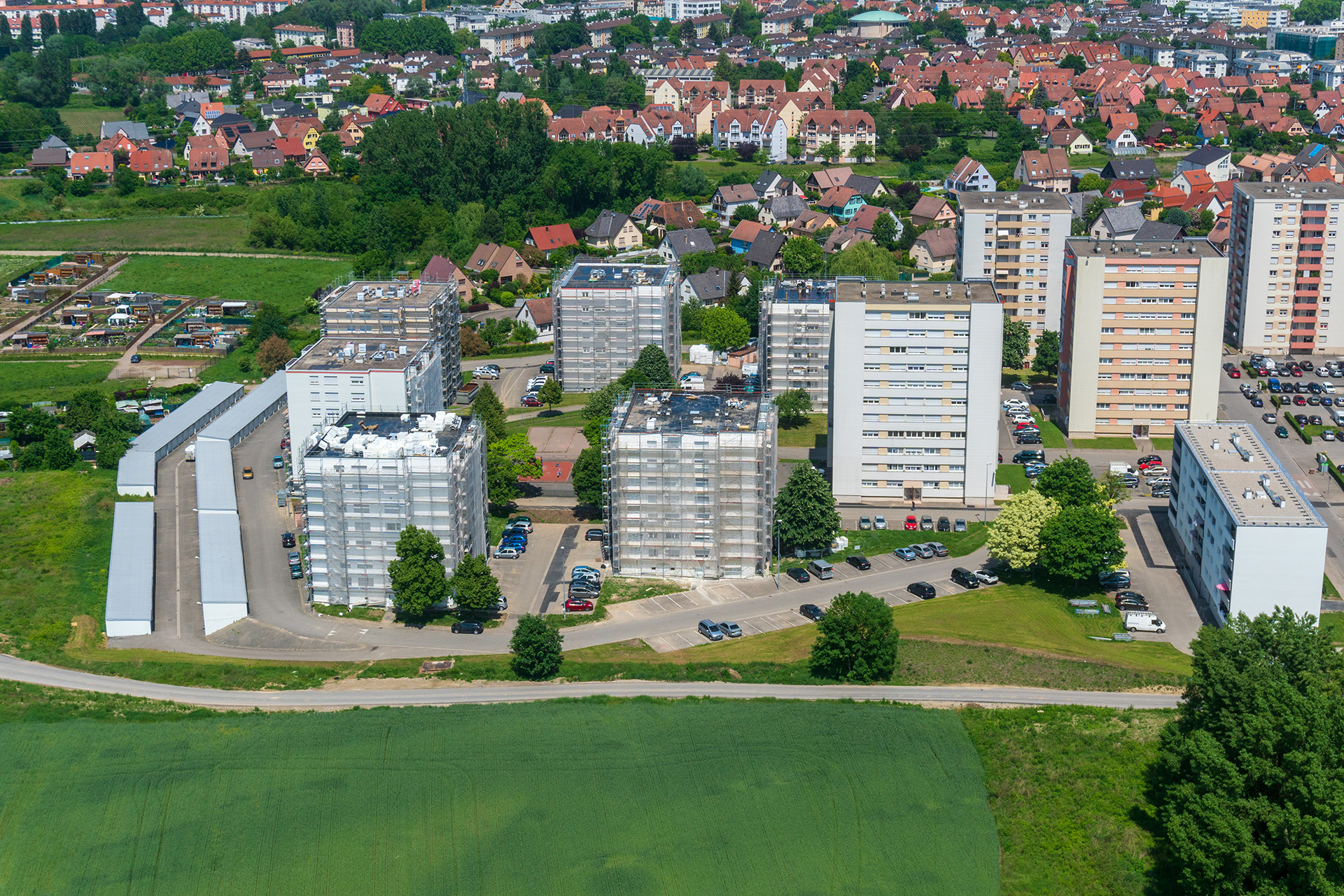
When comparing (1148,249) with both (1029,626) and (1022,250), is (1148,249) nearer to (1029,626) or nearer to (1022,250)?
(1022,250)

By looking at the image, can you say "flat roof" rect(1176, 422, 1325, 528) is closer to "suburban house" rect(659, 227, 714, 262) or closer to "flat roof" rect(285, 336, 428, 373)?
"flat roof" rect(285, 336, 428, 373)

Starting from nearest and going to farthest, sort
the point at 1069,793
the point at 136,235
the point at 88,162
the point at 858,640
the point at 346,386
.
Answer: the point at 1069,793, the point at 858,640, the point at 346,386, the point at 136,235, the point at 88,162

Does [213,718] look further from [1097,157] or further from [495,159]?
[1097,157]

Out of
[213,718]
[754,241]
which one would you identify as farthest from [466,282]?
[213,718]

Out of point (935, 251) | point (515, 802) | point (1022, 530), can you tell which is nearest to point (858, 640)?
point (1022, 530)

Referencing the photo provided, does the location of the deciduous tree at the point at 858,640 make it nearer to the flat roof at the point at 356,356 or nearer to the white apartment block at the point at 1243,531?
the white apartment block at the point at 1243,531

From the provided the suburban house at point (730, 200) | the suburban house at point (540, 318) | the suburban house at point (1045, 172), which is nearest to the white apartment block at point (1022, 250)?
the suburban house at point (540, 318)

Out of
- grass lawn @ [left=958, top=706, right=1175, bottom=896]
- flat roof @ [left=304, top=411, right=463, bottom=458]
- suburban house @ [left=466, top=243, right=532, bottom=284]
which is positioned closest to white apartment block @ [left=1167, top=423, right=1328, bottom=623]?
grass lawn @ [left=958, top=706, right=1175, bottom=896]
